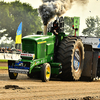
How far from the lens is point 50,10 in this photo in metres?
11.0

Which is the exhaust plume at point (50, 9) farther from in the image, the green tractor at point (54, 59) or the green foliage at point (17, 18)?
the green foliage at point (17, 18)

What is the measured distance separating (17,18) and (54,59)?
43272 mm

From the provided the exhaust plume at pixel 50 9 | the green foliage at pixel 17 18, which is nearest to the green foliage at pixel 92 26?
the green foliage at pixel 17 18

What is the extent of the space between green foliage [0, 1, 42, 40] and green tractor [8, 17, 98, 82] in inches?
1650

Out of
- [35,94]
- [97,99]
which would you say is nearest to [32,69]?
[35,94]

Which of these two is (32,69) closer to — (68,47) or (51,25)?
(68,47)

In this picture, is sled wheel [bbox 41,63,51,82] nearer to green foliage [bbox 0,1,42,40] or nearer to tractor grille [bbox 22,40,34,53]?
tractor grille [bbox 22,40,34,53]

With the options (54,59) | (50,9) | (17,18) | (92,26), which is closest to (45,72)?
(54,59)

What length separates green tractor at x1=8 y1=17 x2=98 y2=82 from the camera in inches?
355

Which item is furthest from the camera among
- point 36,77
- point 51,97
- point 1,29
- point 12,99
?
point 1,29

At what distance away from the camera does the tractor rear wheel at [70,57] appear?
980cm

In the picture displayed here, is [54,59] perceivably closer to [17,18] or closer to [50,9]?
[50,9]

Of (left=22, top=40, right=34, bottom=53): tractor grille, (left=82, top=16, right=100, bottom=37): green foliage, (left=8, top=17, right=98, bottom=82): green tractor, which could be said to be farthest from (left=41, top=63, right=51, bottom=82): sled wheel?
(left=82, top=16, right=100, bottom=37): green foliage

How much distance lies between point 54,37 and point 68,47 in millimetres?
827
